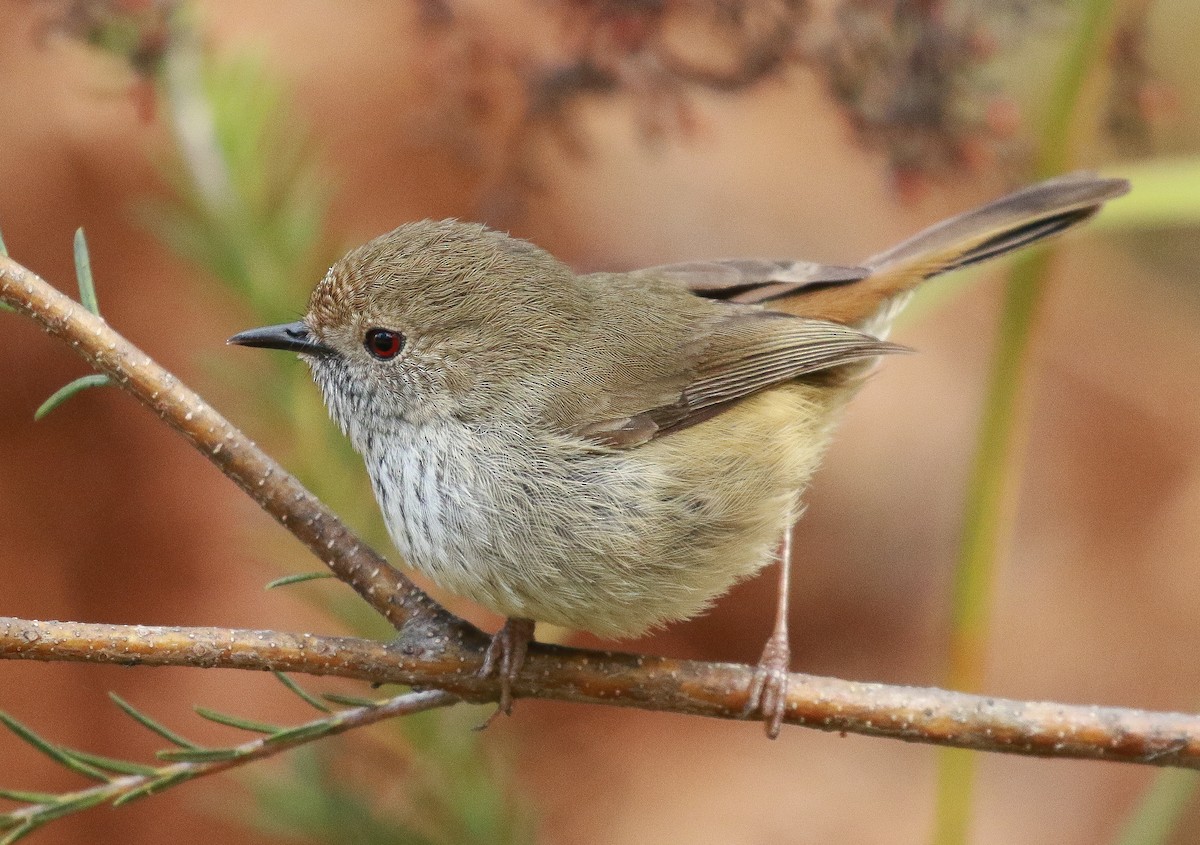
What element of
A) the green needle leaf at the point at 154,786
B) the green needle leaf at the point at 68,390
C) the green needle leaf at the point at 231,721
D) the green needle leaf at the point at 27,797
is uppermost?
the green needle leaf at the point at 68,390

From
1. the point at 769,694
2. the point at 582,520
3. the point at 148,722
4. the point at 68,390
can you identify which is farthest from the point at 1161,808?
the point at 68,390

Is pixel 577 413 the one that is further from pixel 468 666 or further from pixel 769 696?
pixel 769 696

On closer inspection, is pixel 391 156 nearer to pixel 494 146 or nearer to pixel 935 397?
pixel 494 146

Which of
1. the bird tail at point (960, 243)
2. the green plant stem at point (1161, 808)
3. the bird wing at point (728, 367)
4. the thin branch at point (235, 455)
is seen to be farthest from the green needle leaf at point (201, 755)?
the green plant stem at point (1161, 808)

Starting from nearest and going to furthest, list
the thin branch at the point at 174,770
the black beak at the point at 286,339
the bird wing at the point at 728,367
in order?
the thin branch at the point at 174,770 < the black beak at the point at 286,339 < the bird wing at the point at 728,367

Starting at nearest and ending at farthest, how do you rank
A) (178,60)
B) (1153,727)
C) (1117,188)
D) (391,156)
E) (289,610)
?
(1153,727)
(1117,188)
(178,60)
(289,610)
(391,156)

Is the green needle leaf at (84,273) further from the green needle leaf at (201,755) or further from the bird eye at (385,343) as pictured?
the green needle leaf at (201,755)

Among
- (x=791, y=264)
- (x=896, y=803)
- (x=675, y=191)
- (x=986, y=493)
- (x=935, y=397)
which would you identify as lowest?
(x=896, y=803)

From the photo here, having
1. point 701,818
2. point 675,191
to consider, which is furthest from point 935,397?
point 701,818
